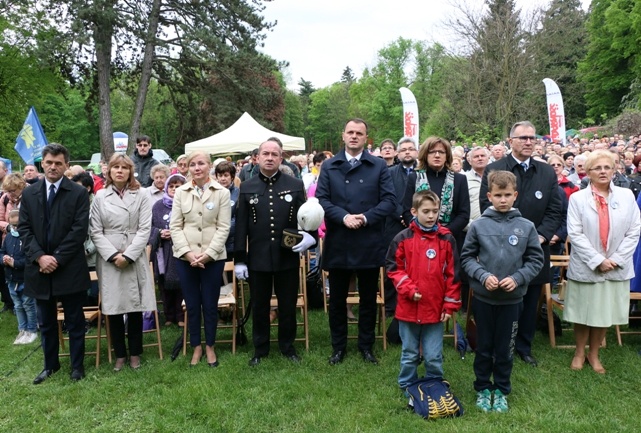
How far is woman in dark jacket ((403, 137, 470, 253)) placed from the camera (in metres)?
4.55

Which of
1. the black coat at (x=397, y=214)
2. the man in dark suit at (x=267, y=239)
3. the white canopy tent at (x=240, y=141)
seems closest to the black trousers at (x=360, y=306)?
the man in dark suit at (x=267, y=239)

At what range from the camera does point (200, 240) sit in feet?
14.9

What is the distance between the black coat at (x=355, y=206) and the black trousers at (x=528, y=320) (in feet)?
4.62

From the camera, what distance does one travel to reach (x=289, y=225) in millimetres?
4586

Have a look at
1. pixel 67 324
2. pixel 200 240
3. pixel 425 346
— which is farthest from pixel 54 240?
pixel 425 346

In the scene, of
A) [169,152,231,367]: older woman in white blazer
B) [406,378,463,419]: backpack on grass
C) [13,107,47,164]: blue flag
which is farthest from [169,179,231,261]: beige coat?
[13,107,47,164]: blue flag

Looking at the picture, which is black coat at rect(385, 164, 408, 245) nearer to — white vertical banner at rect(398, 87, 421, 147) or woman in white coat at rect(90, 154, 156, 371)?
woman in white coat at rect(90, 154, 156, 371)

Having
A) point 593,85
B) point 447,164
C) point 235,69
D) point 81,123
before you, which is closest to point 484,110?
point 235,69

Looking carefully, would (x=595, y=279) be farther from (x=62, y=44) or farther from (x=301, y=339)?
(x=62, y=44)

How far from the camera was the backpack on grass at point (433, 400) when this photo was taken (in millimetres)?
3506

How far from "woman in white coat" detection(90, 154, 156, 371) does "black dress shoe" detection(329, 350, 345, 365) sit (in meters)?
1.84

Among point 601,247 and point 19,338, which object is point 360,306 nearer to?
point 601,247

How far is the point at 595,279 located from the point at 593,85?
41.1 meters

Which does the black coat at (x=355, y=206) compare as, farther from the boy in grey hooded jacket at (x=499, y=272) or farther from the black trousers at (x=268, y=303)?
the boy in grey hooded jacket at (x=499, y=272)
